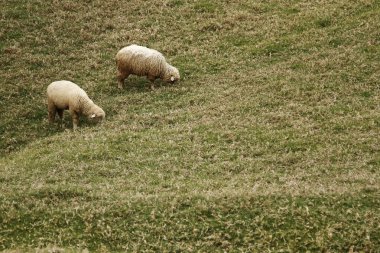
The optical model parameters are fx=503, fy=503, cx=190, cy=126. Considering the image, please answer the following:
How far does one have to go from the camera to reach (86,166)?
1916cm

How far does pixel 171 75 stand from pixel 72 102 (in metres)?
6.40

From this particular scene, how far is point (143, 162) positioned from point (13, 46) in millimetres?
18845

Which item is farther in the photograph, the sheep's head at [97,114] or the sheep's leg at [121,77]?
the sheep's leg at [121,77]

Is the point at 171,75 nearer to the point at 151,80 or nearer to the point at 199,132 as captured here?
the point at 151,80

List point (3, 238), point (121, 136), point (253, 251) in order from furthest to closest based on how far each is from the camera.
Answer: point (121, 136), point (3, 238), point (253, 251)

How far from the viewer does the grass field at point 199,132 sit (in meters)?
14.2

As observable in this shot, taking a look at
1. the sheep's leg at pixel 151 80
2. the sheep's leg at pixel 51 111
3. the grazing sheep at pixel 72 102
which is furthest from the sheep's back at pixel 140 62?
the sheep's leg at pixel 51 111

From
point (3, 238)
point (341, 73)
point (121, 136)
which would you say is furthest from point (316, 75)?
point (3, 238)

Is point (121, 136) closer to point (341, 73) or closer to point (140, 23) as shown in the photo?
point (341, 73)

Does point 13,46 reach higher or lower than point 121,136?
higher

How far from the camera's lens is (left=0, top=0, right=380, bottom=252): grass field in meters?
14.2

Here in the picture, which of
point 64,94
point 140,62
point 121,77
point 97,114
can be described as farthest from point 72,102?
point 140,62

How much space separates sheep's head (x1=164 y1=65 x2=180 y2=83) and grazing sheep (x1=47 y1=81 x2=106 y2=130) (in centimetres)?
527

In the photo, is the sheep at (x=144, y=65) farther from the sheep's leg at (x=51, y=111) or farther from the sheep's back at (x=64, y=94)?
the sheep's leg at (x=51, y=111)
